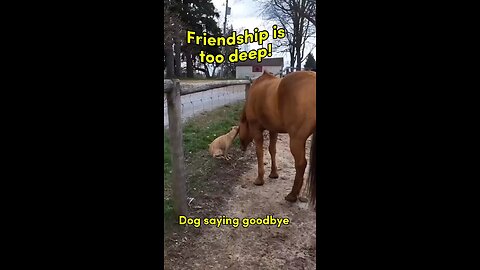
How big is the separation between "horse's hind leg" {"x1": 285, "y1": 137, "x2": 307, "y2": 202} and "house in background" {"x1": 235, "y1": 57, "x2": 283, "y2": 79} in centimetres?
37

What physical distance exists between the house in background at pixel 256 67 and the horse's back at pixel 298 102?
0.10 m

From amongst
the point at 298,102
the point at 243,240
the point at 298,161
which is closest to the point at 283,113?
the point at 298,102

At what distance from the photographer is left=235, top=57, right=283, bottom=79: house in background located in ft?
3.18

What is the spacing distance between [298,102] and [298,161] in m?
0.29

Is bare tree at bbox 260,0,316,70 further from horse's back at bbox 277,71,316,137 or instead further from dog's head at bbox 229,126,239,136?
dog's head at bbox 229,126,239,136

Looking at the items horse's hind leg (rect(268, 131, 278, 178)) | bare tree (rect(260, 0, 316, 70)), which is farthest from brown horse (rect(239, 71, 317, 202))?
bare tree (rect(260, 0, 316, 70))

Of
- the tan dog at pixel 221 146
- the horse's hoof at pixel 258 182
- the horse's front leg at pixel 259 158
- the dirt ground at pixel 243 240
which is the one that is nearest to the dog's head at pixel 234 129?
the tan dog at pixel 221 146

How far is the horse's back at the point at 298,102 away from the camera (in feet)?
3.71

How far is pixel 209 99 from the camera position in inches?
54.9

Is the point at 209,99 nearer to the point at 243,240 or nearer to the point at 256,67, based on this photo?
the point at 256,67

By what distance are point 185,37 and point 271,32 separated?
0.27 meters

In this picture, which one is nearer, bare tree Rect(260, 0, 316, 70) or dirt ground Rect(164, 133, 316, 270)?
bare tree Rect(260, 0, 316, 70)

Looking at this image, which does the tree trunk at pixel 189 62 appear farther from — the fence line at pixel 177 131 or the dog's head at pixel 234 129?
the dog's head at pixel 234 129
